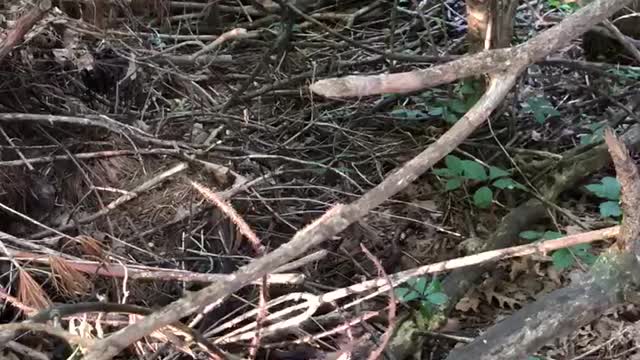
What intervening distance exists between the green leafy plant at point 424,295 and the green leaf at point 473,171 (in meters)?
0.47

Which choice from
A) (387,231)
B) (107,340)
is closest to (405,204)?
(387,231)

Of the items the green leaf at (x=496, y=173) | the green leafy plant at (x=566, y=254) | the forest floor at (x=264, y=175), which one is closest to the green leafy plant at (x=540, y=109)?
the forest floor at (x=264, y=175)

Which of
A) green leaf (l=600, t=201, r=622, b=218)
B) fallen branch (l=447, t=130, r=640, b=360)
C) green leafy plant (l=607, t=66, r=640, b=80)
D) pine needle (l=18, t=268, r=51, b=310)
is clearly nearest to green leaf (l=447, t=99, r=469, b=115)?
green leafy plant (l=607, t=66, r=640, b=80)

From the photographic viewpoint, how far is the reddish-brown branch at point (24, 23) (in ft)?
6.44

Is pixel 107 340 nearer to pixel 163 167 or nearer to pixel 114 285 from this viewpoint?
pixel 114 285

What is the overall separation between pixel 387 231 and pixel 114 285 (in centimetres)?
96

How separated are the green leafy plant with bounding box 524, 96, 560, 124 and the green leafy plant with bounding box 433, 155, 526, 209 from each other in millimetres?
335

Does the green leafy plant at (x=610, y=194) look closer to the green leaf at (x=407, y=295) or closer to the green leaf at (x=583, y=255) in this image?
the green leaf at (x=583, y=255)

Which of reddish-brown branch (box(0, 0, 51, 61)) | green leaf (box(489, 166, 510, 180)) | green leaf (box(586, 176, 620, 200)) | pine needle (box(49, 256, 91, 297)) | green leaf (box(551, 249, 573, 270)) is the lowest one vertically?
green leaf (box(489, 166, 510, 180))

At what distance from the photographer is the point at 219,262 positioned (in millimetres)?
2141

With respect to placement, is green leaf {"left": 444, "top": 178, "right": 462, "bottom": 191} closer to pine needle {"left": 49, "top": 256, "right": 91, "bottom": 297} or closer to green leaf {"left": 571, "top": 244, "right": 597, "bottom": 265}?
green leaf {"left": 571, "top": 244, "right": 597, "bottom": 265}

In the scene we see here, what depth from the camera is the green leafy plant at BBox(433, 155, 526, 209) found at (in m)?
2.48

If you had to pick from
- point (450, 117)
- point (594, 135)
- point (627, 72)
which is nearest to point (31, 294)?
point (450, 117)

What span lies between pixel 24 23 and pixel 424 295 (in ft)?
4.26
